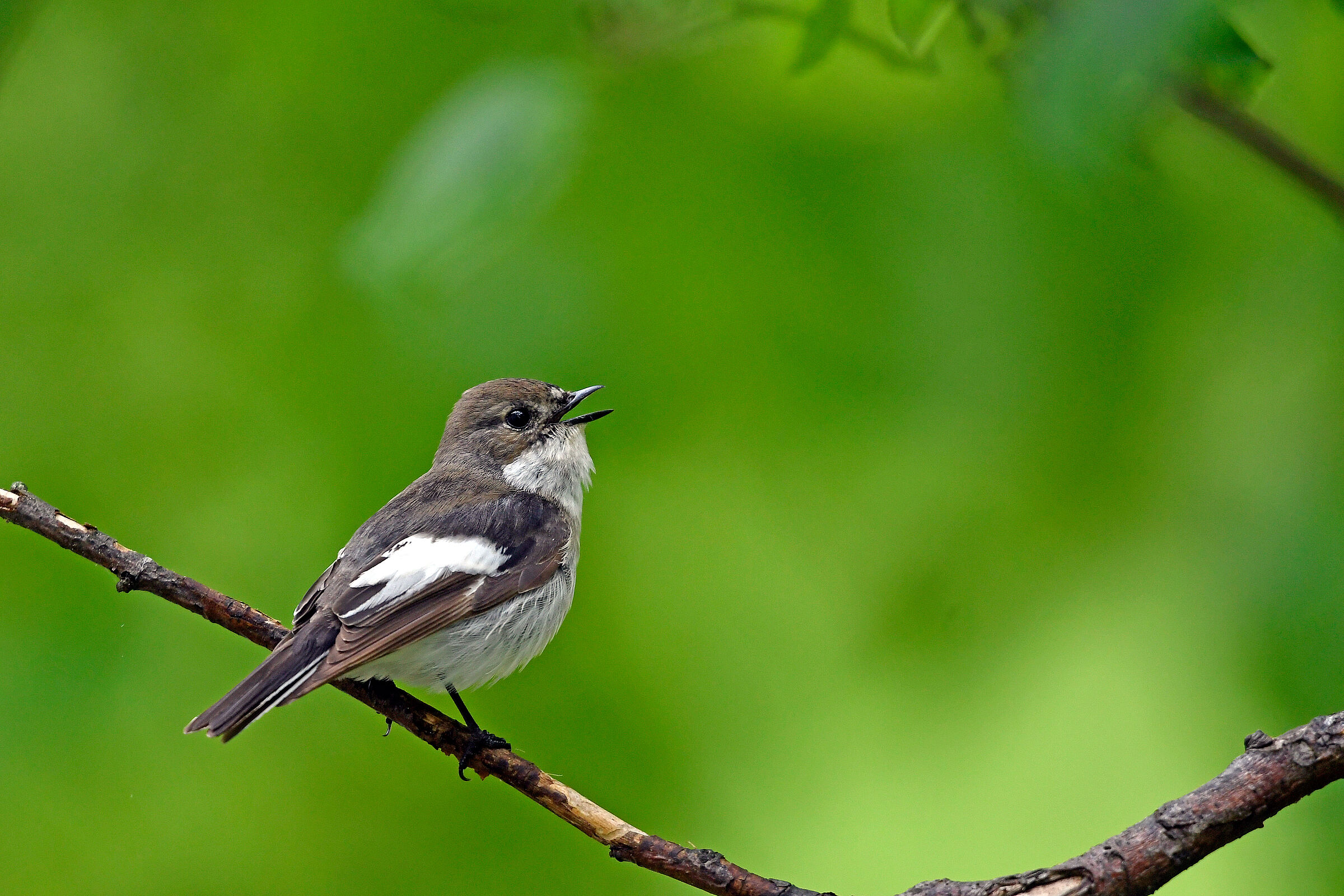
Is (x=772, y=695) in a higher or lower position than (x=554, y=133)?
lower

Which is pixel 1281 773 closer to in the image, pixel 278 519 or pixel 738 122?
pixel 738 122

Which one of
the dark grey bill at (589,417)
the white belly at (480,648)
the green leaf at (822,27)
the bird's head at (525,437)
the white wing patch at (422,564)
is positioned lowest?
the white belly at (480,648)

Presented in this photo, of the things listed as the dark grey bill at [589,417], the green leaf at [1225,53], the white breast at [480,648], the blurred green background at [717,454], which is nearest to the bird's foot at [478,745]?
the white breast at [480,648]

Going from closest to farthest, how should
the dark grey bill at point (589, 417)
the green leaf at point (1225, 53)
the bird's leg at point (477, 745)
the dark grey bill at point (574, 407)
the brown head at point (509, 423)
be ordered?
the green leaf at point (1225, 53)
the bird's leg at point (477, 745)
the dark grey bill at point (589, 417)
the dark grey bill at point (574, 407)
the brown head at point (509, 423)

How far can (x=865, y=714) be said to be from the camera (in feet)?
12.6

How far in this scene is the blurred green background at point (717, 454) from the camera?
11.2ft

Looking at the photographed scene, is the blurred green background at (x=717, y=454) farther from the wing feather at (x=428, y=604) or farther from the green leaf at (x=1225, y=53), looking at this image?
the green leaf at (x=1225, y=53)

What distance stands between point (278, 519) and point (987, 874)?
2.79 m

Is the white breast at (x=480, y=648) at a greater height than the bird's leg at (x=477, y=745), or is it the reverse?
the white breast at (x=480, y=648)

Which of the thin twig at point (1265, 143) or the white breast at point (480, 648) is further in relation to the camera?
the white breast at point (480, 648)

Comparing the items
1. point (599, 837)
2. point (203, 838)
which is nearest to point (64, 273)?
point (203, 838)

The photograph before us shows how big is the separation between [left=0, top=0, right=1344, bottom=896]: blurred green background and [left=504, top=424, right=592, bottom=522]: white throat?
0.33 m

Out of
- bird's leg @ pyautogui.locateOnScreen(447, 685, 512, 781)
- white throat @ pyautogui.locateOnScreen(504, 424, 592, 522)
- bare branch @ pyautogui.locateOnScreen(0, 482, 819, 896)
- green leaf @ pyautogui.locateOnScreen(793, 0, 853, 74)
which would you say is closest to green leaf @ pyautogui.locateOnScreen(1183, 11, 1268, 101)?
green leaf @ pyautogui.locateOnScreen(793, 0, 853, 74)

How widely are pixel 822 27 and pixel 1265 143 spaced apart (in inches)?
48.4
